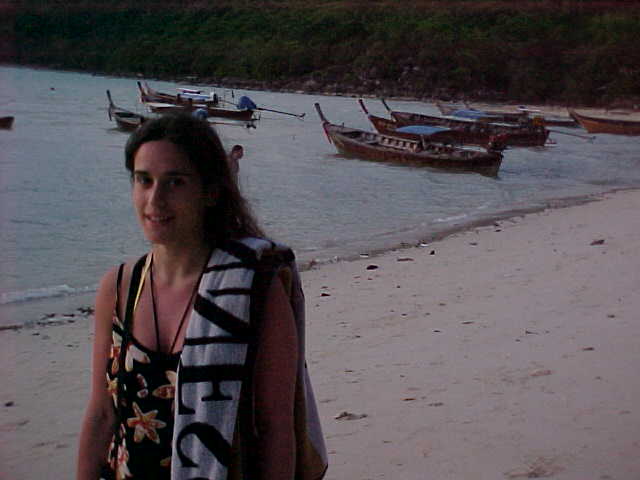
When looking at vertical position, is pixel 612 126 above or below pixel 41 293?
above

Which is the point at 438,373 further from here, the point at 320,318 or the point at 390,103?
the point at 390,103

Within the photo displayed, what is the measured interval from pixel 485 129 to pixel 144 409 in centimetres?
2935

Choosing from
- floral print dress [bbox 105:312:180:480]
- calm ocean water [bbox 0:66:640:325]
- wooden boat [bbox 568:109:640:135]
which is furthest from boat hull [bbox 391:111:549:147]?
floral print dress [bbox 105:312:180:480]

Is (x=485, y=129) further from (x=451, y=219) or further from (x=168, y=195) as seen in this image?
(x=168, y=195)

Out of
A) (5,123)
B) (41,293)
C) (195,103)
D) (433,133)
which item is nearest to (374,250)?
(41,293)

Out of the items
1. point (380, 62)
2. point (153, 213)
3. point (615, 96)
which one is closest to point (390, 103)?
point (380, 62)

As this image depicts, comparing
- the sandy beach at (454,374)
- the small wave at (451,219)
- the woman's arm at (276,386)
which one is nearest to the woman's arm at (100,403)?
the woman's arm at (276,386)

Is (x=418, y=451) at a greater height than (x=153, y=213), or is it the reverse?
(x=153, y=213)

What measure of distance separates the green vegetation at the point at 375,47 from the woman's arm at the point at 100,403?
87.5ft

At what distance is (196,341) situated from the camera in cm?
163

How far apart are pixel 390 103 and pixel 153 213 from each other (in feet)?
168

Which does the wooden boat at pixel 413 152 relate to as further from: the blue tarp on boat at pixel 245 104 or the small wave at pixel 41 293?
the small wave at pixel 41 293

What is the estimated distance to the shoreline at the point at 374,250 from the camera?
7691 mm

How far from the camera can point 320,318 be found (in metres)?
6.64
